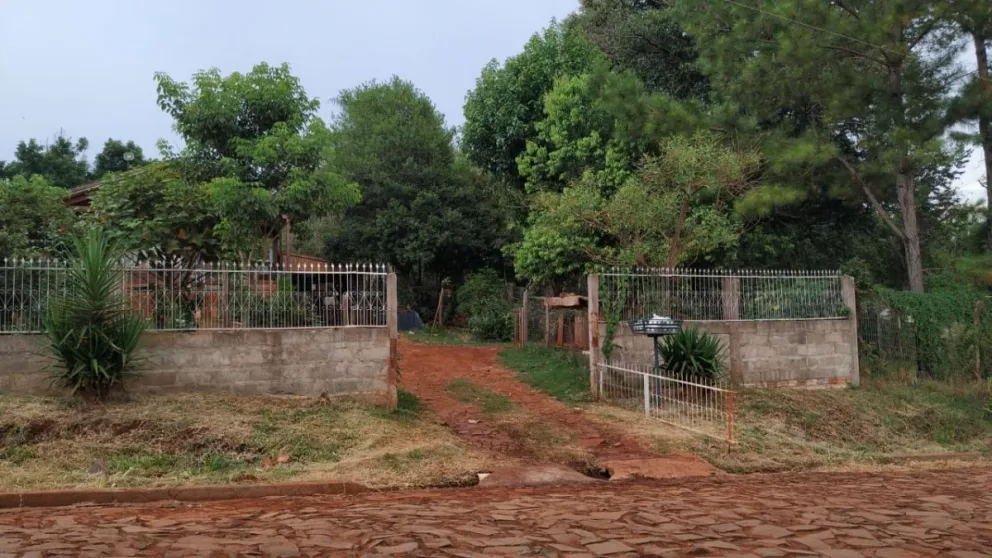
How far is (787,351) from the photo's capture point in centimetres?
1302

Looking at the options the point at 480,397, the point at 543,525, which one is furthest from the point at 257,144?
the point at 543,525

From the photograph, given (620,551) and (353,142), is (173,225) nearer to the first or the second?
(620,551)

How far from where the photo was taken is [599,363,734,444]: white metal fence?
10109mm

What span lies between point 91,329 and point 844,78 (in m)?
14.4

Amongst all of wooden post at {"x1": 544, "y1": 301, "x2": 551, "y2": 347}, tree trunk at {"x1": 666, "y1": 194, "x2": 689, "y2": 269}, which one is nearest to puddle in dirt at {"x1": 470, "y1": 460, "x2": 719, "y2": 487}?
tree trunk at {"x1": 666, "y1": 194, "x2": 689, "y2": 269}

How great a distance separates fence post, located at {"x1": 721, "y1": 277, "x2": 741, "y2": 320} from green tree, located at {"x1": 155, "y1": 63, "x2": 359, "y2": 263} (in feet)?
23.2

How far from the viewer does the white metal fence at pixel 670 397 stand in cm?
1011

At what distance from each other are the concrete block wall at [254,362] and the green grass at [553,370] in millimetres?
3266

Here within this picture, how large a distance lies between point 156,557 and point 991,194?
17647 mm

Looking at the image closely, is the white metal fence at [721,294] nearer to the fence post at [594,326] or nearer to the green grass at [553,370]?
the fence post at [594,326]

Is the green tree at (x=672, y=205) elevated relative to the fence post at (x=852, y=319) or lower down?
elevated

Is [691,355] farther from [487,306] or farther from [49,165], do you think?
[49,165]

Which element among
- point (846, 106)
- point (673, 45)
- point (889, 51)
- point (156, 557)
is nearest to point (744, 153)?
point (846, 106)

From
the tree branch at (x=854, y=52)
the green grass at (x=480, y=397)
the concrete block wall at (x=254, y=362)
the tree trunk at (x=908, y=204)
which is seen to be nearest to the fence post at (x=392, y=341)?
the concrete block wall at (x=254, y=362)
